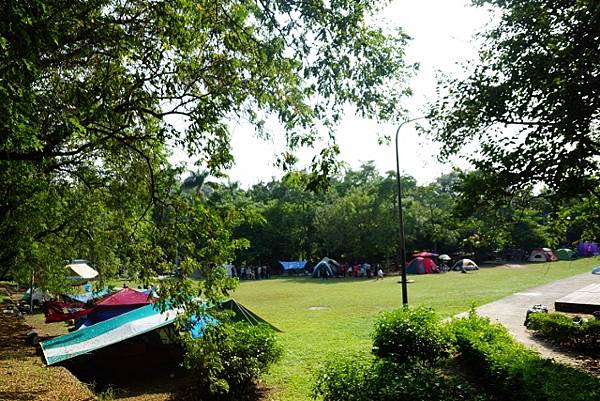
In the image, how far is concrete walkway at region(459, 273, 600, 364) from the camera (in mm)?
10891

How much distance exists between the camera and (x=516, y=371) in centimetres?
657

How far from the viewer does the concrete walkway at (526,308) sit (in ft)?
35.7

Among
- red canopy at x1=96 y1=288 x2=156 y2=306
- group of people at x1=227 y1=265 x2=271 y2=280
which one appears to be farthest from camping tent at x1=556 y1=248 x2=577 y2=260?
red canopy at x1=96 y1=288 x2=156 y2=306

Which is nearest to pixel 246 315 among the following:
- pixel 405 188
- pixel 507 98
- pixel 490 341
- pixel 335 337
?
pixel 335 337

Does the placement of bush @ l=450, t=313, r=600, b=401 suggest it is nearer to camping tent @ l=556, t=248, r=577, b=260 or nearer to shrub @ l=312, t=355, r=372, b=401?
shrub @ l=312, t=355, r=372, b=401

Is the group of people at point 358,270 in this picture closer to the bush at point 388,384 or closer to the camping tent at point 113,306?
the camping tent at point 113,306

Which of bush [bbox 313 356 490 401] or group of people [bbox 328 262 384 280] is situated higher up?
group of people [bbox 328 262 384 280]

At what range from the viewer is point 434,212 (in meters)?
45.7

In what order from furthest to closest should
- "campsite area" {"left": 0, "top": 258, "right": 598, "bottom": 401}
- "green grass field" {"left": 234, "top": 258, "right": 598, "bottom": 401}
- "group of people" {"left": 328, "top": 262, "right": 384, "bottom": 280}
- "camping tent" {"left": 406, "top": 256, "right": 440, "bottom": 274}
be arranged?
"camping tent" {"left": 406, "top": 256, "right": 440, "bottom": 274}, "group of people" {"left": 328, "top": 262, "right": 384, "bottom": 280}, "green grass field" {"left": 234, "top": 258, "right": 598, "bottom": 401}, "campsite area" {"left": 0, "top": 258, "right": 598, "bottom": 401}

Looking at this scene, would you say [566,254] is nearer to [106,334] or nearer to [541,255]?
[541,255]

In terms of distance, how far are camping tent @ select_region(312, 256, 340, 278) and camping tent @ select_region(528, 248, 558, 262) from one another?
20886 millimetres

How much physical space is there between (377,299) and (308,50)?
19.3m

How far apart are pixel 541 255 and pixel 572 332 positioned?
4057 cm

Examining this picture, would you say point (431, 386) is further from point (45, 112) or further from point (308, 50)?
point (45, 112)
